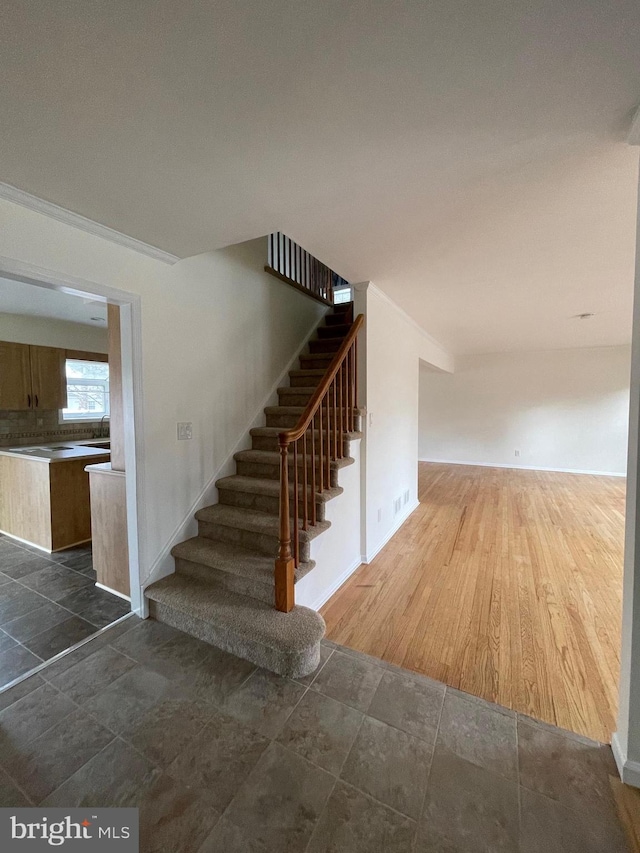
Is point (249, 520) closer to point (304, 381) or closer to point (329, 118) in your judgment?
point (304, 381)

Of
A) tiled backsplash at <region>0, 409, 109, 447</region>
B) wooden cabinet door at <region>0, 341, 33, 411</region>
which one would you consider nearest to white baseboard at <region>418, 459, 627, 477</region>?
tiled backsplash at <region>0, 409, 109, 447</region>

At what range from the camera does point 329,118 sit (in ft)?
3.59

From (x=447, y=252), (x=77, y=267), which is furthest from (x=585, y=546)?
(x=77, y=267)

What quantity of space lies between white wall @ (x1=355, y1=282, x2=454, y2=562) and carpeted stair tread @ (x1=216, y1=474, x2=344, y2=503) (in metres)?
0.64

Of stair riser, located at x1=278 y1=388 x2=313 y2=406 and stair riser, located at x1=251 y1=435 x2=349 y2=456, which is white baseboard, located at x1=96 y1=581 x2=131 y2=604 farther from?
stair riser, located at x1=278 y1=388 x2=313 y2=406

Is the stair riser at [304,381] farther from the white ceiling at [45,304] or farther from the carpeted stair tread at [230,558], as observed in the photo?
the white ceiling at [45,304]

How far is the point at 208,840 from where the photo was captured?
3.39 ft

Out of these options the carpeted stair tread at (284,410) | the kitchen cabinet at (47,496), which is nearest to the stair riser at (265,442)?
the carpeted stair tread at (284,410)

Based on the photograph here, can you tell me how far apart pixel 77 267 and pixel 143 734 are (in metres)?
2.19

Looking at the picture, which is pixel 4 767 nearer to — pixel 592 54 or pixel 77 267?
pixel 77 267

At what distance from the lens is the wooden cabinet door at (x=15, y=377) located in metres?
3.62

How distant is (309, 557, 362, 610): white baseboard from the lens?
2309 mm

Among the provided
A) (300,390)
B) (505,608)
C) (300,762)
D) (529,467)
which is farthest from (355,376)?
(529,467)

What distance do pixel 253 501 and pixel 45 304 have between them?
3.26 meters
